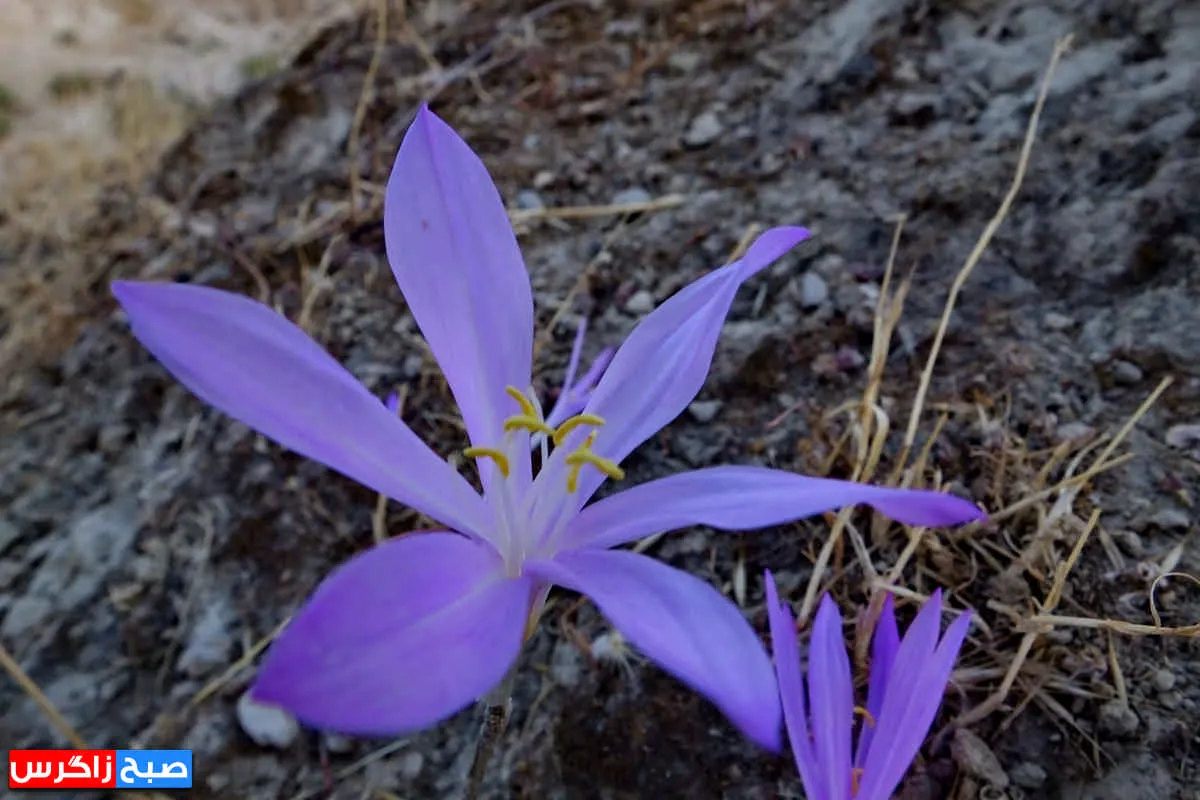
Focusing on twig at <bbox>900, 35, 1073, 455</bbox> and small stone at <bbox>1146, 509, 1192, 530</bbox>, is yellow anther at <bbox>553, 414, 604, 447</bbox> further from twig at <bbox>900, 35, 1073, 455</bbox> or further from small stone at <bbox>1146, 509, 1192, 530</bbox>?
small stone at <bbox>1146, 509, 1192, 530</bbox>

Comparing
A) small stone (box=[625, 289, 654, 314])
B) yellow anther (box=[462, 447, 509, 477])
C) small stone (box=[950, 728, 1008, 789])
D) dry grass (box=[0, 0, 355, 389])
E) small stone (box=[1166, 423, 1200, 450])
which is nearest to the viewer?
yellow anther (box=[462, 447, 509, 477])

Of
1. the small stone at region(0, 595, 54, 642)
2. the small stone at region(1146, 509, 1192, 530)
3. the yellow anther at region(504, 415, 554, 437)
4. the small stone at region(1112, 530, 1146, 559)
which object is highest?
the yellow anther at region(504, 415, 554, 437)

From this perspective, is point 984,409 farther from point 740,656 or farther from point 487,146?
point 487,146

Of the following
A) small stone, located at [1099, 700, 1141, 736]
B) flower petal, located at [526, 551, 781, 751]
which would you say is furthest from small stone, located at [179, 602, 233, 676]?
small stone, located at [1099, 700, 1141, 736]

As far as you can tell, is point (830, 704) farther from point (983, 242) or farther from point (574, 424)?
point (983, 242)

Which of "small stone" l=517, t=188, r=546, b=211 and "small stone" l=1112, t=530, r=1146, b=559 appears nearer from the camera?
"small stone" l=1112, t=530, r=1146, b=559

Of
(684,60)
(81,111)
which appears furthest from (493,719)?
(81,111)

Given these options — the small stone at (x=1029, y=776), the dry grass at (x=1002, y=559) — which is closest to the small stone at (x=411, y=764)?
the dry grass at (x=1002, y=559)
